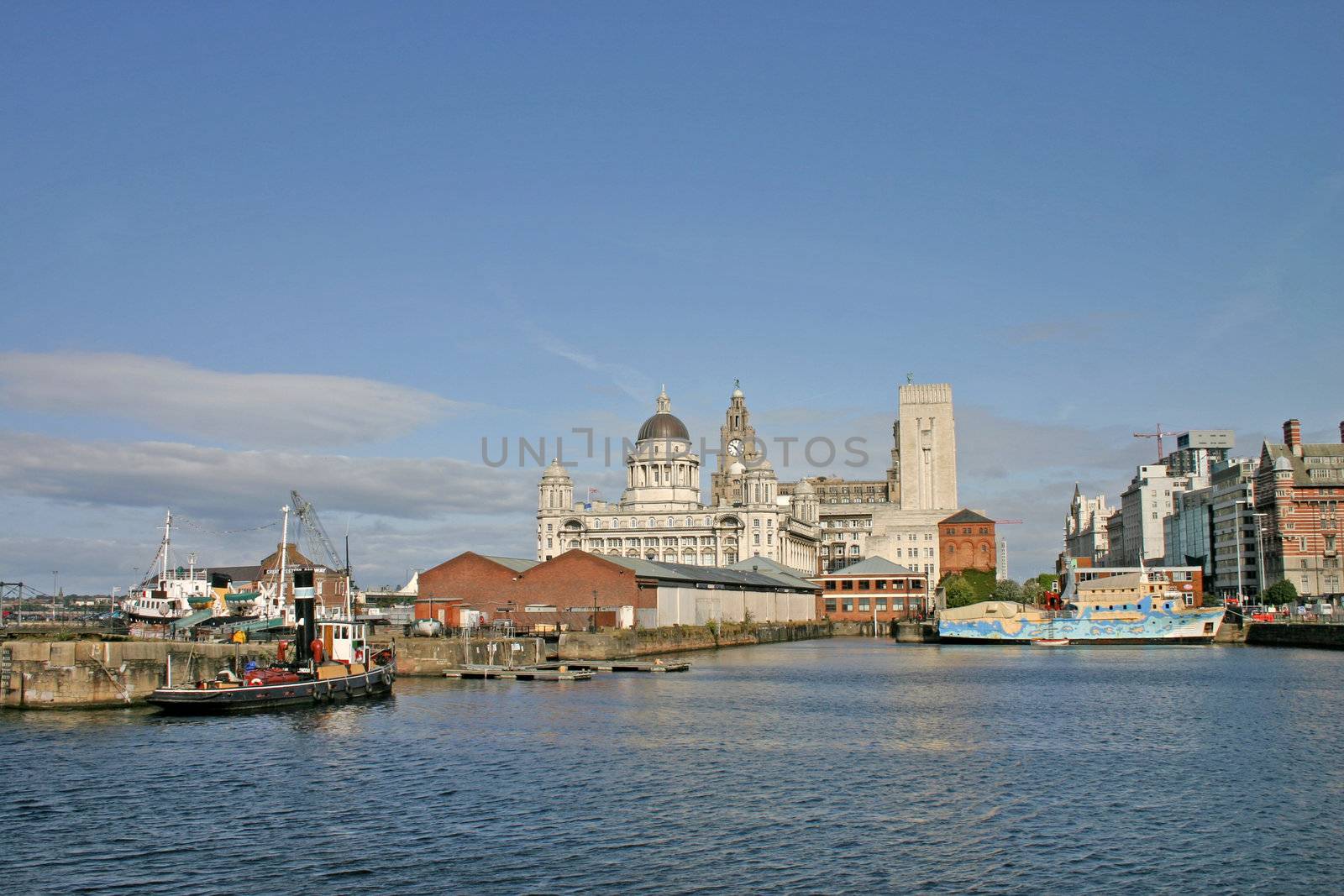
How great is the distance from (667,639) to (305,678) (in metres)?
61.1

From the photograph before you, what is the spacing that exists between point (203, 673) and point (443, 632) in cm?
4484

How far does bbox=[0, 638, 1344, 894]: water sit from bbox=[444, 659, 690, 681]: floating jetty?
14.4 meters

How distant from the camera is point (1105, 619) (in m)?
142

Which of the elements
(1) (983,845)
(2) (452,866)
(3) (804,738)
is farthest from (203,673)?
(1) (983,845)

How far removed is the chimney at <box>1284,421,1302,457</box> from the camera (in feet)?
529

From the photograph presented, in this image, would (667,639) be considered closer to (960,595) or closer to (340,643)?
(340,643)

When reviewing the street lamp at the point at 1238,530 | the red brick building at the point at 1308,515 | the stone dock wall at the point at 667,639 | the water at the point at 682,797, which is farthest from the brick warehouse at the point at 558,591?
the street lamp at the point at 1238,530

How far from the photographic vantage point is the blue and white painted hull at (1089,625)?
13788 centimetres

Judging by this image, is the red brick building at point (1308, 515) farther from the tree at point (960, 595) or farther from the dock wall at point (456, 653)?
the dock wall at point (456, 653)

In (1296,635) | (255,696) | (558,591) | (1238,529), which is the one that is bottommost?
(1296,635)

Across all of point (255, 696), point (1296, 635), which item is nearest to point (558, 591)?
point (255, 696)

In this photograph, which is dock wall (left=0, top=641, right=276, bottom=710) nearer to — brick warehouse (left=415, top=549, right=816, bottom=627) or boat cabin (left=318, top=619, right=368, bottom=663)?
boat cabin (left=318, top=619, right=368, bottom=663)

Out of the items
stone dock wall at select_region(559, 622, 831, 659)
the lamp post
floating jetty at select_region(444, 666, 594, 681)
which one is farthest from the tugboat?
the lamp post

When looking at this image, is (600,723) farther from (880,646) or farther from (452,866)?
(880,646)
